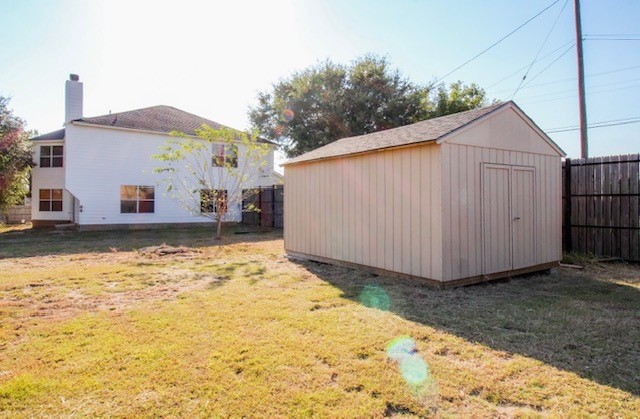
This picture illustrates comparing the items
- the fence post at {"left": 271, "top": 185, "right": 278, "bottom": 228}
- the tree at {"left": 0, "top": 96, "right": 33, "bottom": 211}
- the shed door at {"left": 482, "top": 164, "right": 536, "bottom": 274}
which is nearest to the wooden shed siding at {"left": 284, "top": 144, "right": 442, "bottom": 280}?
the shed door at {"left": 482, "top": 164, "right": 536, "bottom": 274}

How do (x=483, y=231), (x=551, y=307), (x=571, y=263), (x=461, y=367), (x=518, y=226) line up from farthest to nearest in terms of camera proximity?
(x=571, y=263)
(x=518, y=226)
(x=483, y=231)
(x=551, y=307)
(x=461, y=367)

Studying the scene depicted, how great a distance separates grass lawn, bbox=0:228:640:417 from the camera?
2377 mm

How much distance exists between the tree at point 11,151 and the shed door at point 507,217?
20.1 meters

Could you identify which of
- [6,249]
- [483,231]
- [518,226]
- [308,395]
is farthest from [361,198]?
[6,249]

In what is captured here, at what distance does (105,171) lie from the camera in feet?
52.2

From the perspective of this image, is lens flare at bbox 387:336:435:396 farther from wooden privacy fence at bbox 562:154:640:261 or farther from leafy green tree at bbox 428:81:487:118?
leafy green tree at bbox 428:81:487:118

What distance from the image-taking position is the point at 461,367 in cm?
288

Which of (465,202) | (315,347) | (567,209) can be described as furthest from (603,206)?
(315,347)

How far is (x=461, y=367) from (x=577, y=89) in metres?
→ 10.00

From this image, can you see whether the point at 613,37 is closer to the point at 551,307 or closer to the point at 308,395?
the point at 551,307

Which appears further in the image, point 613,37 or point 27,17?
point 613,37

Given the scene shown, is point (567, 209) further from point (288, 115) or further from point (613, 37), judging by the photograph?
point (288, 115)

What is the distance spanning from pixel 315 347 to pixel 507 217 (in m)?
4.61

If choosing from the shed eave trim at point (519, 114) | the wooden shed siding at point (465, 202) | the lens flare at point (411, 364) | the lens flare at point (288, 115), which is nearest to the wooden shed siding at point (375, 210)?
the wooden shed siding at point (465, 202)
